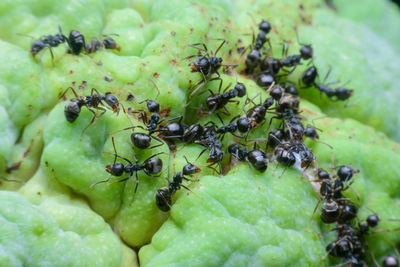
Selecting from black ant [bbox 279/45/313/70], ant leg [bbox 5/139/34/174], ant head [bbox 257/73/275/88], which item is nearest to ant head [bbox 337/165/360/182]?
ant head [bbox 257/73/275/88]

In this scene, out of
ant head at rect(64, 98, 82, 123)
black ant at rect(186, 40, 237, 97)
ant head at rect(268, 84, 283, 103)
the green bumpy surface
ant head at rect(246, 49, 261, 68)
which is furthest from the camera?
ant head at rect(246, 49, 261, 68)

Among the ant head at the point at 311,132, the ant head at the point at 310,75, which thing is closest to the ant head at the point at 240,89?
the ant head at the point at 311,132

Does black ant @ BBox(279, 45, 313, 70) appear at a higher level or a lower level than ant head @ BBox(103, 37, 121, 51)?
lower

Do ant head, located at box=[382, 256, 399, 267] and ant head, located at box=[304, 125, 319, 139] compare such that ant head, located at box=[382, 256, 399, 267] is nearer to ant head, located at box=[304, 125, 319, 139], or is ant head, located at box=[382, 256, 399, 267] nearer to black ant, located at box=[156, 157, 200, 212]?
ant head, located at box=[304, 125, 319, 139]

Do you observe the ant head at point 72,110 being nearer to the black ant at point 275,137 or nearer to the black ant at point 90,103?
the black ant at point 90,103

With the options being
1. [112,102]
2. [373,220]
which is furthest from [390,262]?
[112,102]
